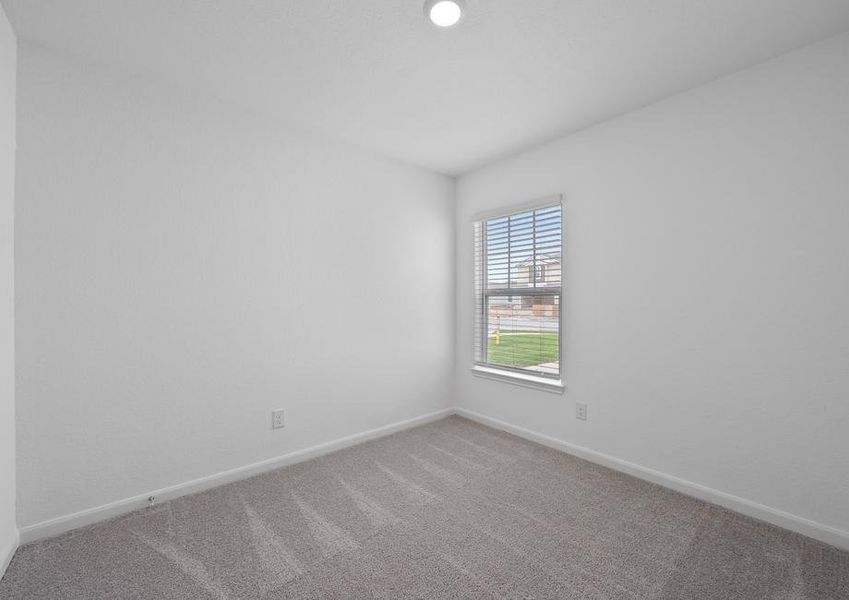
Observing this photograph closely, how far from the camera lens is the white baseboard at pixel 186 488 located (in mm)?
1870

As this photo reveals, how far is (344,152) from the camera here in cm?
296

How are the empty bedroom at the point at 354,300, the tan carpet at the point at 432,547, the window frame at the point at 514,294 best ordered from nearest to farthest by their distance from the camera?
the tan carpet at the point at 432,547 < the empty bedroom at the point at 354,300 < the window frame at the point at 514,294

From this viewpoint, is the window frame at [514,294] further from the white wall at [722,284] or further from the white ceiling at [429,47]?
the white ceiling at [429,47]

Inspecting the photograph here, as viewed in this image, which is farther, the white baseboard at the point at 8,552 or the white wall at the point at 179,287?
the white wall at the point at 179,287

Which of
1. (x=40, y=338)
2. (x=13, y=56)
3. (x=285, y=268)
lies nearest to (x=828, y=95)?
(x=285, y=268)

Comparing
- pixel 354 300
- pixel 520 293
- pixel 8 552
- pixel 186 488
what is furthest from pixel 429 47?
pixel 8 552

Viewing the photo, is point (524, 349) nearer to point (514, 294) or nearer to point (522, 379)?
point (522, 379)

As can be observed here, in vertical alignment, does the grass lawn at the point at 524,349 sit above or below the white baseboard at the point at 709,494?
above

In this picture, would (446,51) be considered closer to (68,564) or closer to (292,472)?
(292,472)

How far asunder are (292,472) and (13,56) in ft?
8.48

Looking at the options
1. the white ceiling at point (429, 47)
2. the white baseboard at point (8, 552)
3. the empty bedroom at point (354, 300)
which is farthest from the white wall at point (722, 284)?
the white baseboard at point (8, 552)

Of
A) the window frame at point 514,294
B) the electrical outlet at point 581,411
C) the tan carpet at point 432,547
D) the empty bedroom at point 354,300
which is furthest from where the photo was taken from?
the window frame at point 514,294

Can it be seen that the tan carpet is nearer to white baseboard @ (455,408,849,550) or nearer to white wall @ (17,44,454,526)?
white baseboard @ (455,408,849,550)

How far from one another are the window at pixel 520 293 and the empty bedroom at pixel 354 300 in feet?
0.25
